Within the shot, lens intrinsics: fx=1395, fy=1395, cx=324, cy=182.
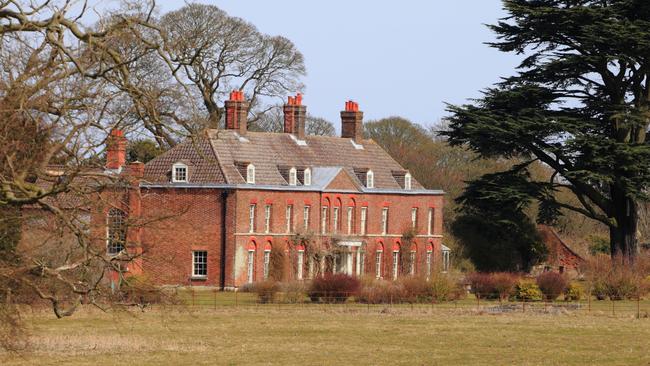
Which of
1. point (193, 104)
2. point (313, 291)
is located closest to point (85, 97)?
point (193, 104)

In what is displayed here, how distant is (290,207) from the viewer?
63.3 metres

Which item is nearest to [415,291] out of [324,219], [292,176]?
[292,176]

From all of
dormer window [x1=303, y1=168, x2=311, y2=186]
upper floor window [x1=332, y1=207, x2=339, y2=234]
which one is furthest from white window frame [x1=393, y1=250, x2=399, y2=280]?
dormer window [x1=303, y1=168, x2=311, y2=186]

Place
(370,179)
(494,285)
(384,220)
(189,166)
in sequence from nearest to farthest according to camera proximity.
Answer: (494,285) < (189,166) < (370,179) < (384,220)

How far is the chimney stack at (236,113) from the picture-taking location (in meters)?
63.6

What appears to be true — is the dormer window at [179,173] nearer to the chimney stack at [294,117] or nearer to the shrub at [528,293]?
the chimney stack at [294,117]

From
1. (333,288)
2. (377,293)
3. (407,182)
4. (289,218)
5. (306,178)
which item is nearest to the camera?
(333,288)

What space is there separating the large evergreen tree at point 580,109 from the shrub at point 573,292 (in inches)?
97.4

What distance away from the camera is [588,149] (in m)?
51.4

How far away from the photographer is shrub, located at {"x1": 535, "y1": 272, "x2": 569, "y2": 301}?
169 ft

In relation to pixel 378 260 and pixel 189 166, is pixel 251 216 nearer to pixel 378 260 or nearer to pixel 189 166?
pixel 189 166

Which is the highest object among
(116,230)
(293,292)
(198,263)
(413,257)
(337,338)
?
(116,230)

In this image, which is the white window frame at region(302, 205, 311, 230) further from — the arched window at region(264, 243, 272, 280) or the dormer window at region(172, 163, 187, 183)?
the dormer window at region(172, 163, 187, 183)

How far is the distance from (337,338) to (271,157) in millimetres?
29243
